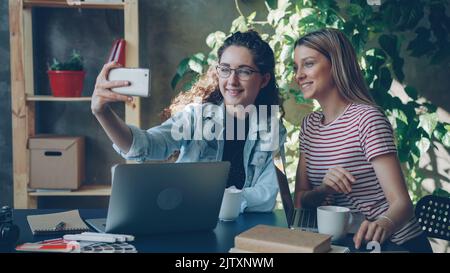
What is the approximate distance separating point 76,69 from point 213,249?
72.9 inches

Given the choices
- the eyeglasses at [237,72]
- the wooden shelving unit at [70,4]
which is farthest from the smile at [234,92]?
the wooden shelving unit at [70,4]

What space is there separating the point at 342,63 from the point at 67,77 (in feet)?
4.90

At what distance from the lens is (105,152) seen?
3.23 m

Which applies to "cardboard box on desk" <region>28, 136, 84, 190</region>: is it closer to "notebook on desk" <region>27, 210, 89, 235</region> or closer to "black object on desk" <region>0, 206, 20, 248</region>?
"notebook on desk" <region>27, 210, 89, 235</region>

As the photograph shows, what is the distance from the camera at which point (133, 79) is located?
1.46 metres

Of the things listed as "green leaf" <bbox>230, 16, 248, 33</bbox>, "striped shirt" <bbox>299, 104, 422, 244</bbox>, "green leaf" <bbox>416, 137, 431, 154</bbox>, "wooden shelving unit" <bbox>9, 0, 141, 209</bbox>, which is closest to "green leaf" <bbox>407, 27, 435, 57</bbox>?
"green leaf" <bbox>416, 137, 431, 154</bbox>

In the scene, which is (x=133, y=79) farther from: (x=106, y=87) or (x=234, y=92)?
(x=234, y=92)

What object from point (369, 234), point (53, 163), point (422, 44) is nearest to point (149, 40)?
point (53, 163)

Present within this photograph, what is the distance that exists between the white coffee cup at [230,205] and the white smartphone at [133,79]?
345 millimetres

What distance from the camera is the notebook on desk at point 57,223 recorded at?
4.64 feet

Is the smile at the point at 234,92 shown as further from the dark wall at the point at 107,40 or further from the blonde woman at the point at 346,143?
the dark wall at the point at 107,40
